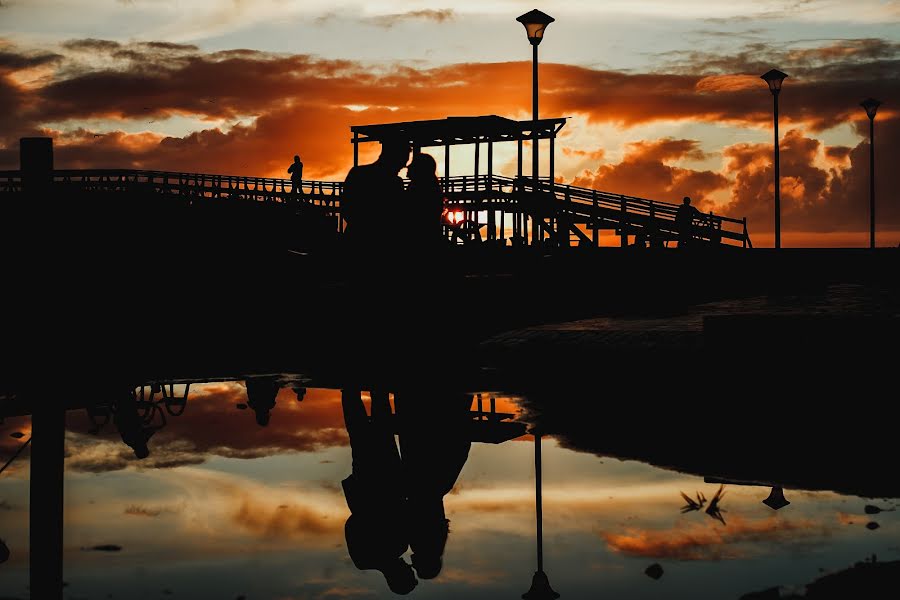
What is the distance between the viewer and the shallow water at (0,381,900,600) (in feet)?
13.4

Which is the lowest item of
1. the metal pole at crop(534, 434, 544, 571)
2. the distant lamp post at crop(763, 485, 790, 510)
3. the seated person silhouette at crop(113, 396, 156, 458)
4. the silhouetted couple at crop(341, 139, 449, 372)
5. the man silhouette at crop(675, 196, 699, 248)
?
the seated person silhouette at crop(113, 396, 156, 458)

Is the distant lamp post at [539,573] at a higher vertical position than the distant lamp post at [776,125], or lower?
lower

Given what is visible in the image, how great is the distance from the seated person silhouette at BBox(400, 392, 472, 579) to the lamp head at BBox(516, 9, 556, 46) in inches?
661

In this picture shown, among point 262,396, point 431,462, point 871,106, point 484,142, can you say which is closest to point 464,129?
point 484,142

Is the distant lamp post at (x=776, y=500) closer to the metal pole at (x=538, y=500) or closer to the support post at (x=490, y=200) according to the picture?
the metal pole at (x=538, y=500)

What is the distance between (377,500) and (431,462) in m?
1.09

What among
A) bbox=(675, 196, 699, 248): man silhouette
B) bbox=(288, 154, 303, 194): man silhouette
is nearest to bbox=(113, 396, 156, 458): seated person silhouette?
bbox=(675, 196, 699, 248): man silhouette

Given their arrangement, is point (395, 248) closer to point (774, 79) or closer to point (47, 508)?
point (47, 508)

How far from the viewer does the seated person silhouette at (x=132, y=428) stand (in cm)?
742

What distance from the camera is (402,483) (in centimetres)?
586

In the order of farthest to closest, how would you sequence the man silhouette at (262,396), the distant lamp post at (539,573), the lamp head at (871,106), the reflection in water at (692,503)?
the lamp head at (871,106) → the man silhouette at (262,396) → the reflection in water at (692,503) → the distant lamp post at (539,573)

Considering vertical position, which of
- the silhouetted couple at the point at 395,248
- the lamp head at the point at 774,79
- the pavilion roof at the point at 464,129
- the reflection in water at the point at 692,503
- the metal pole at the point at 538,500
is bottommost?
the metal pole at the point at 538,500

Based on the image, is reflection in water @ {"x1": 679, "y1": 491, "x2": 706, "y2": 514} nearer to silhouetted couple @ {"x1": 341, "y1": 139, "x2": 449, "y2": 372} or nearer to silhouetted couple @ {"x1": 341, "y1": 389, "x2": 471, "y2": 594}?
silhouetted couple @ {"x1": 341, "y1": 389, "x2": 471, "y2": 594}

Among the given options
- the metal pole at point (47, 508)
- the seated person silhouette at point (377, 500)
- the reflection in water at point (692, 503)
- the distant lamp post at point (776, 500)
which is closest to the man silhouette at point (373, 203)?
the seated person silhouette at point (377, 500)
